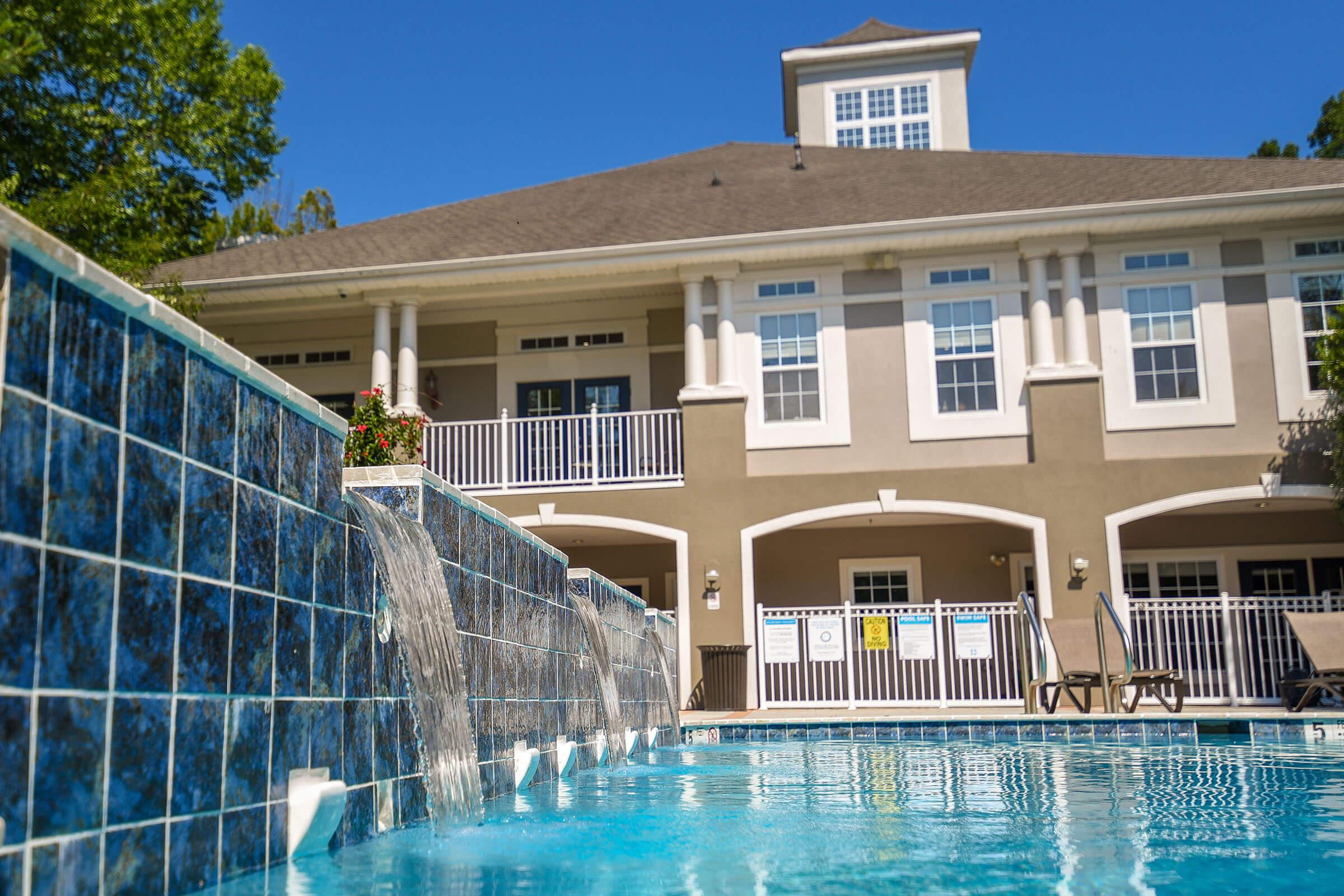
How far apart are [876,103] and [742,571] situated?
12.2 meters

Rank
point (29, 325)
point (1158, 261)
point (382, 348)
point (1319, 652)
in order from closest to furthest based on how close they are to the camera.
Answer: point (29, 325), point (1319, 652), point (1158, 261), point (382, 348)

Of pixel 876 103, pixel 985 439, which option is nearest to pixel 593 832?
pixel 985 439

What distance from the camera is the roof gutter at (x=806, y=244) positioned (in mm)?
14398

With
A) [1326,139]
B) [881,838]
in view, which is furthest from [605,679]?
[1326,139]

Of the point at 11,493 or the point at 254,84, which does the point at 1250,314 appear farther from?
the point at 254,84

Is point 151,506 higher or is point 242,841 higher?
point 151,506

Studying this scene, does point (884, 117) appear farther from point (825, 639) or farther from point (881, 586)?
point (825, 639)

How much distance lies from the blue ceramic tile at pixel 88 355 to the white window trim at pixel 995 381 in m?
13.3

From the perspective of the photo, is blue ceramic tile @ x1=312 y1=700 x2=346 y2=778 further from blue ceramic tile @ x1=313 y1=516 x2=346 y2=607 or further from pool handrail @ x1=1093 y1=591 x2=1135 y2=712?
pool handrail @ x1=1093 y1=591 x2=1135 y2=712

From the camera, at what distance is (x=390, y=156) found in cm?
3316

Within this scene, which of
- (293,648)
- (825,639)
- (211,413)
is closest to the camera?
(211,413)

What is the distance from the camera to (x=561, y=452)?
15.8m

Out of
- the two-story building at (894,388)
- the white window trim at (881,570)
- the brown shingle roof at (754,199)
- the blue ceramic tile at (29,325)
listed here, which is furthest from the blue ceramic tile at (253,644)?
the white window trim at (881,570)

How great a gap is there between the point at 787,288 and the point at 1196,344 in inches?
201
